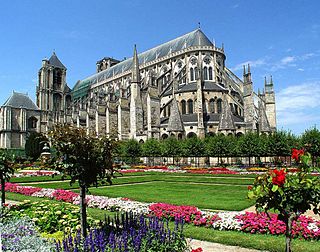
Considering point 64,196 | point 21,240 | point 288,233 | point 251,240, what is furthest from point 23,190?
point 288,233

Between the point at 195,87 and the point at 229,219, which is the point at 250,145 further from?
the point at 229,219

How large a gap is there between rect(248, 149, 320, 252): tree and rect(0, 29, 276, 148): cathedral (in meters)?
37.4

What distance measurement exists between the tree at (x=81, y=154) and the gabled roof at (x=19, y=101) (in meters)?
59.5

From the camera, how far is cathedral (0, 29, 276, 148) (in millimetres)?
43375

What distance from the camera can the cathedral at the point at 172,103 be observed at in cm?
4338

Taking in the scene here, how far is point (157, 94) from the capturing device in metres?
49.6

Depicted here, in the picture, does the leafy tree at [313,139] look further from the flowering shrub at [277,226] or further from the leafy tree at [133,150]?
the flowering shrub at [277,226]

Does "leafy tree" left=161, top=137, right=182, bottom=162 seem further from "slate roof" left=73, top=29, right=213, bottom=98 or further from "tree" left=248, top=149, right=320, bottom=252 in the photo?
"tree" left=248, top=149, right=320, bottom=252

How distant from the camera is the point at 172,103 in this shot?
4606cm

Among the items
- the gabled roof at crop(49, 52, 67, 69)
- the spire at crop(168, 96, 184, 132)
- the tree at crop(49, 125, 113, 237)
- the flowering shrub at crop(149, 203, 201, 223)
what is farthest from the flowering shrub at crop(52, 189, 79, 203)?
the gabled roof at crop(49, 52, 67, 69)

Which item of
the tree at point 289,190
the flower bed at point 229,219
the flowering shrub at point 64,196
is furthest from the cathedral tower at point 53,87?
the tree at point 289,190

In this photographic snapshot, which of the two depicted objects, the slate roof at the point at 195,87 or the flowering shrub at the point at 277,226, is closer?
the flowering shrub at the point at 277,226

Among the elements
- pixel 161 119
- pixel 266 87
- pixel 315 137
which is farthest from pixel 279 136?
pixel 161 119

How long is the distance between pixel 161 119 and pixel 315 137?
24003mm
